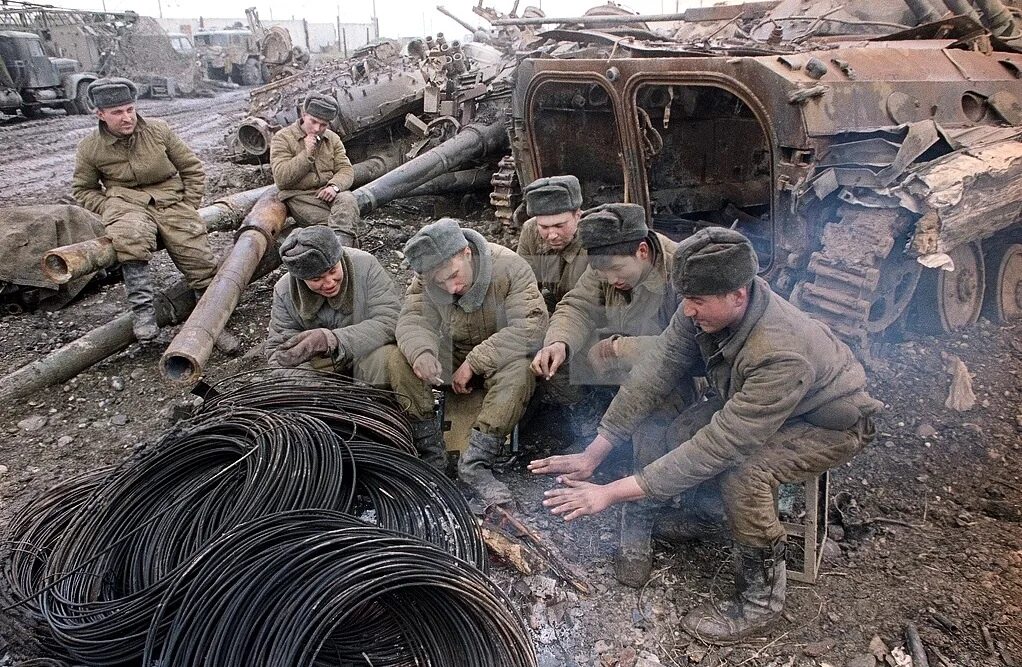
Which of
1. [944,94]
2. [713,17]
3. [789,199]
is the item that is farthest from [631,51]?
[713,17]

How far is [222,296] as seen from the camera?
207 inches

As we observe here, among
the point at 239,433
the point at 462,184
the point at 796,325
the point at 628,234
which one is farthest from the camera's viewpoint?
the point at 462,184

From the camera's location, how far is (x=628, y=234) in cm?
376

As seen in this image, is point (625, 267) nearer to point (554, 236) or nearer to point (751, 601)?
point (554, 236)

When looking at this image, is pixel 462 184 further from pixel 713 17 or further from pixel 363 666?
pixel 363 666

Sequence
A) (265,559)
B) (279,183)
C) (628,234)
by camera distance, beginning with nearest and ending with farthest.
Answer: (265,559)
(628,234)
(279,183)

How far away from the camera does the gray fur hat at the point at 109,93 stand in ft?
17.7

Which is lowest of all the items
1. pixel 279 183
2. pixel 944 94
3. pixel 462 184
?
pixel 462 184

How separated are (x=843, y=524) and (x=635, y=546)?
109 cm

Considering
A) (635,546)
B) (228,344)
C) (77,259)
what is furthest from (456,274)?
(77,259)

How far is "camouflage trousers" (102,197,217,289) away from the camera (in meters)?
5.56

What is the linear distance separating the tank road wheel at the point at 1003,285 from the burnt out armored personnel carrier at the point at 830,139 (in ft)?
0.05

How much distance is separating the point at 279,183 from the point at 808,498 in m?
5.28

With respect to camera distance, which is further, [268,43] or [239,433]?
[268,43]
